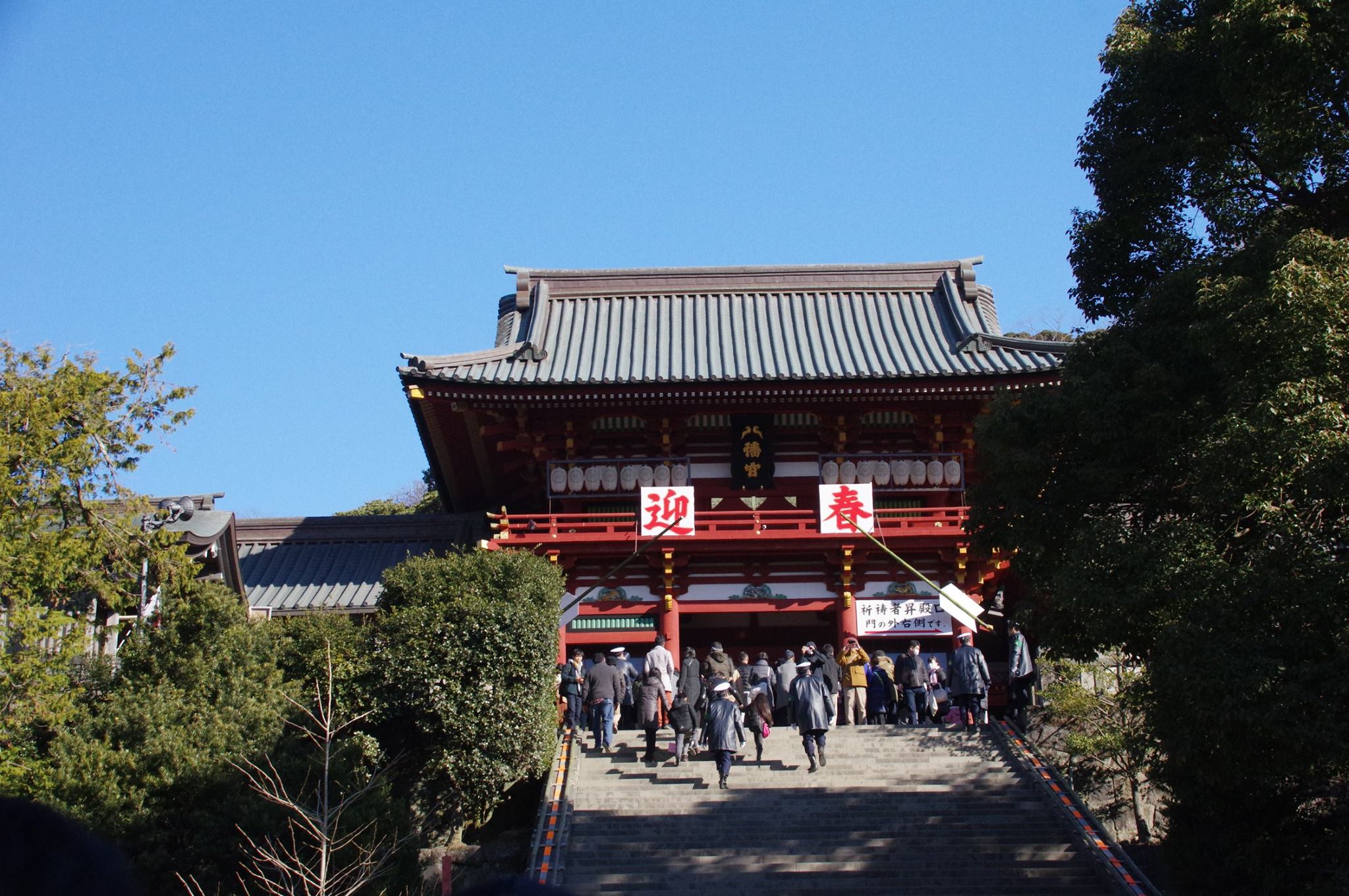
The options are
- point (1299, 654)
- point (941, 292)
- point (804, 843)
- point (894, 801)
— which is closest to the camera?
point (1299, 654)

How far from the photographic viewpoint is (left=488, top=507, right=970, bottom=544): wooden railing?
867 inches

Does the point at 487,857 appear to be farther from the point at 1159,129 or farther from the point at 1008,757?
the point at 1159,129

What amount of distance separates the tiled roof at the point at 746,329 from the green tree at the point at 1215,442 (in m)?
8.59

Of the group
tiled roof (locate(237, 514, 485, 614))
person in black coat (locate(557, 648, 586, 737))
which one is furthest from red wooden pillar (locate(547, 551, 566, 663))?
tiled roof (locate(237, 514, 485, 614))

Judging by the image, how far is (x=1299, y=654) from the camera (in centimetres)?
1002

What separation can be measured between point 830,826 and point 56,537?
365 inches

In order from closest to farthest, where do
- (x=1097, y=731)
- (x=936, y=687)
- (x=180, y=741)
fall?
(x=180, y=741) → (x=1097, y=731) → (x=936, y=687)

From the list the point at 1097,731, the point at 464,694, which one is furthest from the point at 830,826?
the point at 1097,731

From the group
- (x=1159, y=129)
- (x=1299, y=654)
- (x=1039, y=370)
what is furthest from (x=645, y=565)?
(x=1299, y=654)

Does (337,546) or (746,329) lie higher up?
(746,329)

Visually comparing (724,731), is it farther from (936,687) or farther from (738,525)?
(738,525)

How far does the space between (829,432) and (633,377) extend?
391 centimetres

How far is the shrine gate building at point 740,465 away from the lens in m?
22.2

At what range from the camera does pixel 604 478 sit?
914 inches
